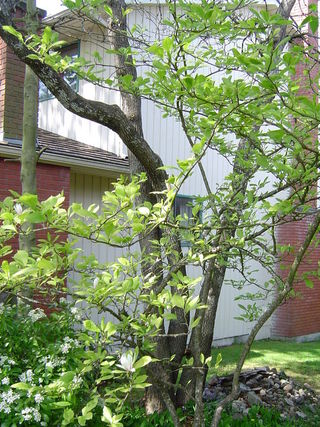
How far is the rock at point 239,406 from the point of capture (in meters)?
5.54

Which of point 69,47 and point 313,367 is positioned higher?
point 69,47

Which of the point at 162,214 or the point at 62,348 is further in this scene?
the point at 62,348

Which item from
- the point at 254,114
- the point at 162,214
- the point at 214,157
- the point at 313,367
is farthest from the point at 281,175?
the point at 214,157

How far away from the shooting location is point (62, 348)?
140 inches

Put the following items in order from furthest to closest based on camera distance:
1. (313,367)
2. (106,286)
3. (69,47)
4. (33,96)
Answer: (69,47) → (313,367) → (33,96) → (106,286)

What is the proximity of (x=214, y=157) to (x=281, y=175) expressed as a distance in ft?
24.1

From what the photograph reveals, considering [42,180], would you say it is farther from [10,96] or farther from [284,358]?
[284,358]

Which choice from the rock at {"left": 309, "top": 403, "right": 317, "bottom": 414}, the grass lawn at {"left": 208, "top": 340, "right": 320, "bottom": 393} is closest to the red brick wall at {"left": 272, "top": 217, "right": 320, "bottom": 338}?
the grass lawn at {"left": 208, "top": 340, "right": 320, "bottom": 393}

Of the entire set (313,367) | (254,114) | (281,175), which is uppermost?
(254,114)

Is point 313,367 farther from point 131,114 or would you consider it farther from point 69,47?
point 69,47

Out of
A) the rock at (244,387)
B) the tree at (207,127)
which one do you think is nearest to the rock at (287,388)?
the rock at (244,387)

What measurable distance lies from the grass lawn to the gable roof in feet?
12.0

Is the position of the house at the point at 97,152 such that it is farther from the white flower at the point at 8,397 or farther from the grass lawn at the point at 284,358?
the white flower at the point at 8,397

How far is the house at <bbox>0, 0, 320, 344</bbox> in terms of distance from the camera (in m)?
8.34
